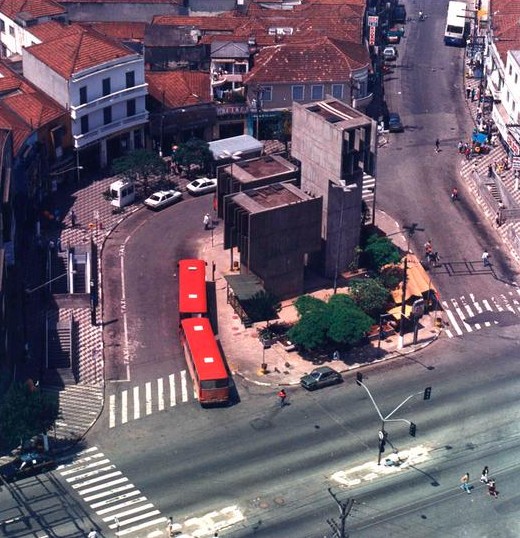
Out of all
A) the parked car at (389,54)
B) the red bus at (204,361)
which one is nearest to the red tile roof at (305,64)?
the parked car at (389,54)

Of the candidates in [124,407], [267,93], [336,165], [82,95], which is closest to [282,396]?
[124,407]

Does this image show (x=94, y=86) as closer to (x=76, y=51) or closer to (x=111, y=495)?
(x=76, y=51)

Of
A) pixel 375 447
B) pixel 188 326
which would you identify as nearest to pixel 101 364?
pixel 188 326

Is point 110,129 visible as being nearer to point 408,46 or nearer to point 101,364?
point 101,364

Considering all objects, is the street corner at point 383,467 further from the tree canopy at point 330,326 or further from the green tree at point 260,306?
the green tree at point 260,306

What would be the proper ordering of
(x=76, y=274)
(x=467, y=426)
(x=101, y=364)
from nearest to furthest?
1. (x=467, y=426)
2. (x=101, y=364)
3. (x=76, y=274)
